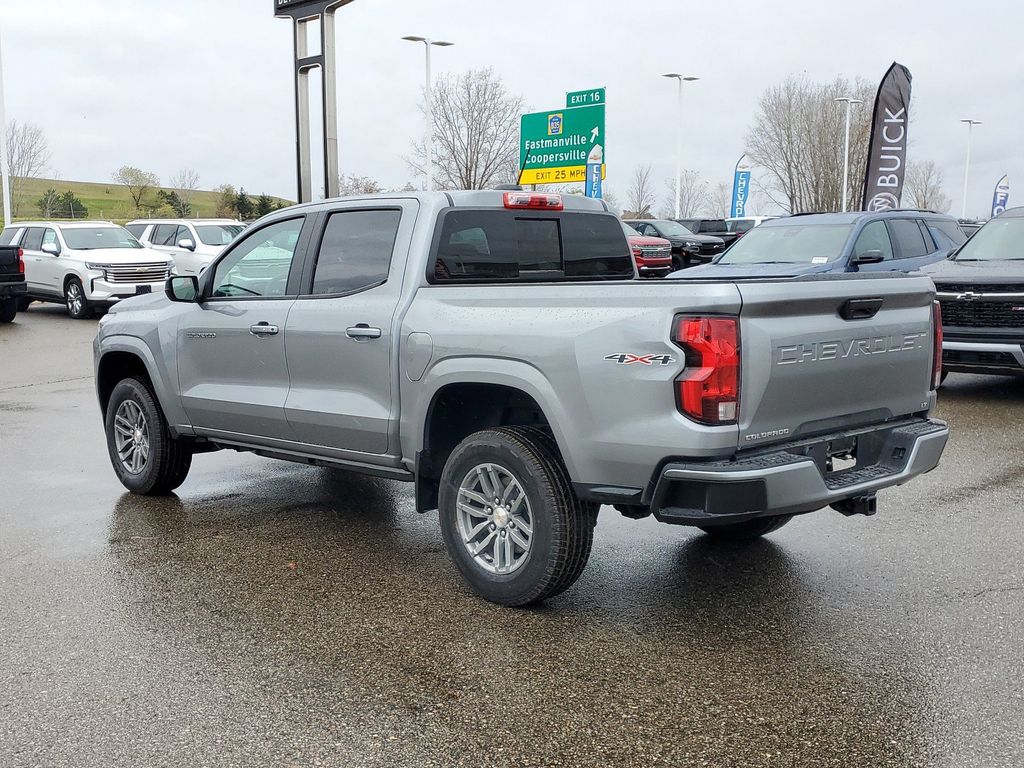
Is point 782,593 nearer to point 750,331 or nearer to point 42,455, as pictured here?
point 750,331

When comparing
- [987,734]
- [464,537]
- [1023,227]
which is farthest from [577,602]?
[1023,227]

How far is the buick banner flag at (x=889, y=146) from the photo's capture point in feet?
83.8

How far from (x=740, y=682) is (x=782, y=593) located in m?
1.08

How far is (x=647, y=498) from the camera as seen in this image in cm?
425

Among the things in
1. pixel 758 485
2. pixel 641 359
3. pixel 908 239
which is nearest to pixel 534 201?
pixel 641 359

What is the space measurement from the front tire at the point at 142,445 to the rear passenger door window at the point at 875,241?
Answer: 8.47 m

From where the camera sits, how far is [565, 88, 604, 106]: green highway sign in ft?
103

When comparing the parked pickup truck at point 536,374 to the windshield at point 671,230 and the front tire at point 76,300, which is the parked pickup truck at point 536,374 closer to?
the front tire at point 76,300

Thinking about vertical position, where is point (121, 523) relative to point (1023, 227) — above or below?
below

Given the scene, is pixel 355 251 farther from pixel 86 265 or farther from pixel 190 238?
pixel 190 238

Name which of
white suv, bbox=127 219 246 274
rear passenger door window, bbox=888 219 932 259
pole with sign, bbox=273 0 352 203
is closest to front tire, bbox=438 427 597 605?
rear passenger door window, bbox=888 219 932 259

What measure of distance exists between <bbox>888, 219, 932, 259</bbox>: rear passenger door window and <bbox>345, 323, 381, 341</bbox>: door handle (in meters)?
9.18

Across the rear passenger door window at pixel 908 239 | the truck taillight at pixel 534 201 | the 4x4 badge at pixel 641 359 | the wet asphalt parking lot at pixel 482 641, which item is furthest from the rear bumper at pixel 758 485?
the rear passenger door window at pixel 908 239

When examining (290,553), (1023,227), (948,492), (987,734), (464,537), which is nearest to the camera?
(987,734)
